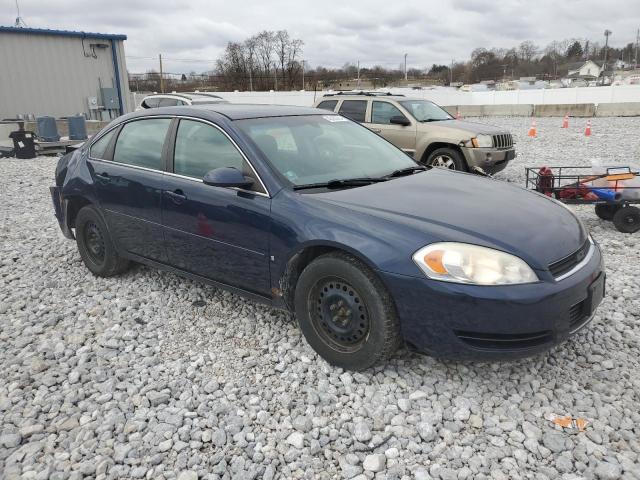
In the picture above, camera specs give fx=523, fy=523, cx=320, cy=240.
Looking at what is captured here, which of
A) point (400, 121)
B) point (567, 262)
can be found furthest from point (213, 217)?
point (400, 121)

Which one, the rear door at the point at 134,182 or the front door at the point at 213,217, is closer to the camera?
the front door at the point at 213,217

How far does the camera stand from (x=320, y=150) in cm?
392

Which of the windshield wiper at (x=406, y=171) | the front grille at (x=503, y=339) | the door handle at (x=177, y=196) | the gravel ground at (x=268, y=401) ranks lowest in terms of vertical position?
the gravel ground at (x=268, y=401)

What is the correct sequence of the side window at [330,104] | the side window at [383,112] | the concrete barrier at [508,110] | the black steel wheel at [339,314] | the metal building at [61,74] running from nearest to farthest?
1. the black steel wheel at [339,314]
2. the side window at [383,112]
3. the side window at [330,104]
4. the metal building at [61,74]
5. the concrete barrier at [508,110]

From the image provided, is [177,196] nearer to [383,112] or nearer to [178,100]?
[383,112]

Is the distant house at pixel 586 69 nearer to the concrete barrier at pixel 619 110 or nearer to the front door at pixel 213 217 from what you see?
the concrete barrier at pixel 619 110

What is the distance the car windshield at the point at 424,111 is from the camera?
977 centimetres

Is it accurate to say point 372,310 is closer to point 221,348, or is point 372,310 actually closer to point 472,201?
point 472,201

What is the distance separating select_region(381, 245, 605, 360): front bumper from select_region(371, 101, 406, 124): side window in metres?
7.40

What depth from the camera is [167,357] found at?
3.58m

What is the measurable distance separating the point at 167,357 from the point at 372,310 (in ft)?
5.01

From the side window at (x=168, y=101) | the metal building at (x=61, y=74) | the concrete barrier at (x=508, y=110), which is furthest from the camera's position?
the concrete barrier at (x=508, y=110)

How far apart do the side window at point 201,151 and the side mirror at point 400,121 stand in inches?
244

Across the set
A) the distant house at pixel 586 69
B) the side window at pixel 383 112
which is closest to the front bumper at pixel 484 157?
the side window at pixel 383 112
